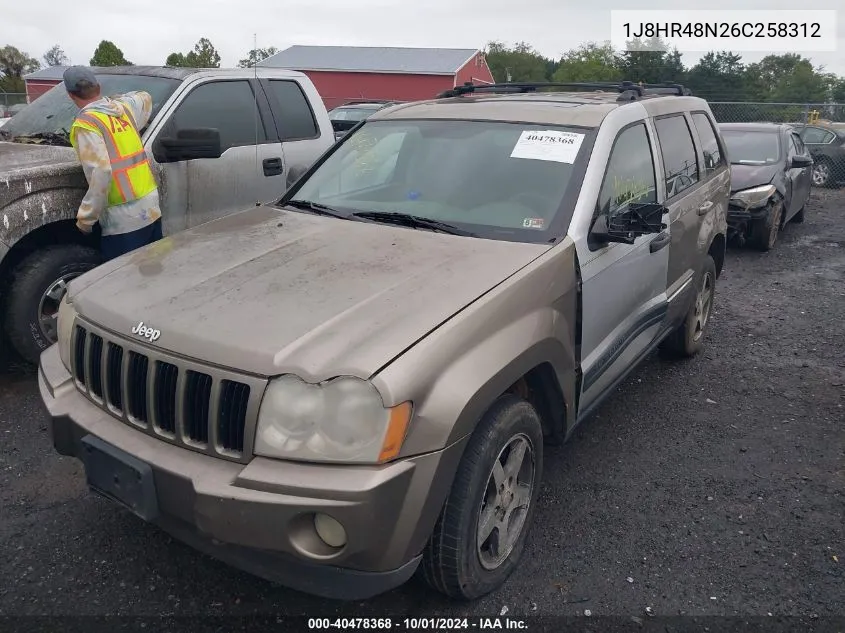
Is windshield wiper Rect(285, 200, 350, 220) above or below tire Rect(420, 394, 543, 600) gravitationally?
above

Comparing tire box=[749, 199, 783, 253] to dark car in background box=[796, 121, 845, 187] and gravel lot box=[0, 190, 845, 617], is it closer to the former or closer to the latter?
gravel lot box=[0, 190, 845, 617]

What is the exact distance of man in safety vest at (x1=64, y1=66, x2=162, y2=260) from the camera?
409cm

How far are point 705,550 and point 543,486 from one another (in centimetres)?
79

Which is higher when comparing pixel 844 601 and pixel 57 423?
pixel 57 423

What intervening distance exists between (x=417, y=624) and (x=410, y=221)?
5.58 feet

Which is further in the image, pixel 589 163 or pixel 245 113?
pixel 245 113

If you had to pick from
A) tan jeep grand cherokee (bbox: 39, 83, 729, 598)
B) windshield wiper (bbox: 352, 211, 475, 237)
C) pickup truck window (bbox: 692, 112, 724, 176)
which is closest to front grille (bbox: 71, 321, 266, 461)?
tan jeep grand cherokee (bbox: 39, 83, 729, 598)

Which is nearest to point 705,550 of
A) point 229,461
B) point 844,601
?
point 844,601

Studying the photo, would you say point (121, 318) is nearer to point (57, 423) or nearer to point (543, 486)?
point (57, 423)

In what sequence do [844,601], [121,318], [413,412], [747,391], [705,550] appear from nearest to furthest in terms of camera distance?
[413,412]
[121,318]
[844,601]
[705,550]
[747,391]

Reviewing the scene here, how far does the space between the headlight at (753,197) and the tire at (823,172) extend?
7709 millimetres

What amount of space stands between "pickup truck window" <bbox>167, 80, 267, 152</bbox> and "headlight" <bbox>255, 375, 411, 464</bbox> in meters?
3.42

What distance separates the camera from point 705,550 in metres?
2.97

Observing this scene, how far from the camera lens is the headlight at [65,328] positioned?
2653mm
